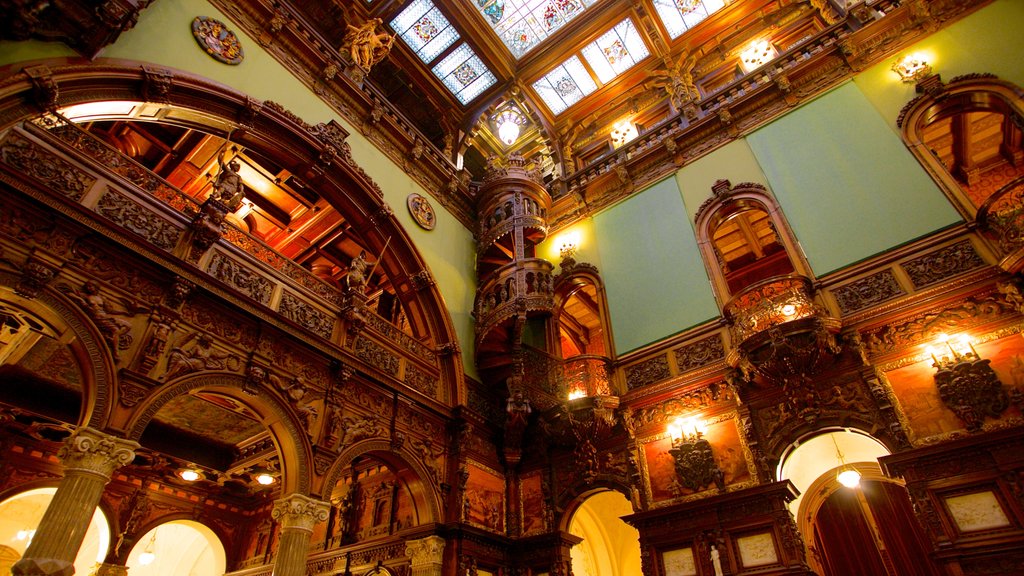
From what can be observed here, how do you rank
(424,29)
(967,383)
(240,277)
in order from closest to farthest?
(967,383), (240,277), (424,29)

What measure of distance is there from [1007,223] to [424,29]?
12.5 m

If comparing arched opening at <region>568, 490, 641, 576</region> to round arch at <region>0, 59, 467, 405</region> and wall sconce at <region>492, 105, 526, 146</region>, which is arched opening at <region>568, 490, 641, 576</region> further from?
wall sconce at <region>492, 105, 526, 146</region>

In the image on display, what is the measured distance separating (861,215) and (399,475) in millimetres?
8697

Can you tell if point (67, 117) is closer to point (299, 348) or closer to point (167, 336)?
point (167, 336)

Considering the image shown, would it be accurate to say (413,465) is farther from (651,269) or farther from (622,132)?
(622,132)

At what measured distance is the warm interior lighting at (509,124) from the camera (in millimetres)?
16203

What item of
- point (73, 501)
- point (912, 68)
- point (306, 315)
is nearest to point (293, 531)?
point (73, 501)

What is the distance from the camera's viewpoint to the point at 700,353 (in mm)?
9258

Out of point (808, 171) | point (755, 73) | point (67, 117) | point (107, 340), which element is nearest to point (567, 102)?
point (755, 73)

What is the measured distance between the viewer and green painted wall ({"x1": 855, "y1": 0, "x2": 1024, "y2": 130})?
852cm

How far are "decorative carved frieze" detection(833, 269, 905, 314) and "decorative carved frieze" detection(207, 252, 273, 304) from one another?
859cm

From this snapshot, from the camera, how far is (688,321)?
976cm

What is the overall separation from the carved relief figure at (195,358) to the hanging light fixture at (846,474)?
33.4 ft

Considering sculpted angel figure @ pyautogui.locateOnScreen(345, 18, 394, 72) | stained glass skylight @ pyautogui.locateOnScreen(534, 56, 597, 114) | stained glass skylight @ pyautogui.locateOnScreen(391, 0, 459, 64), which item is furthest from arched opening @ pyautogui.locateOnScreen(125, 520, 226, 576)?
stained glass skylight @ pyautogui.locateOnScreen(534, 56, 597, 114)
